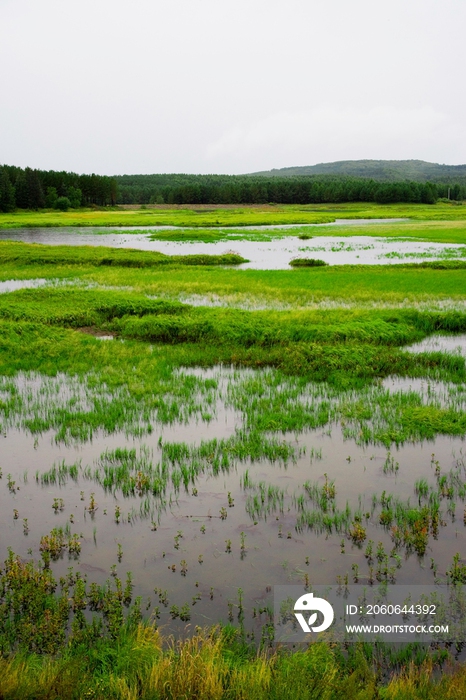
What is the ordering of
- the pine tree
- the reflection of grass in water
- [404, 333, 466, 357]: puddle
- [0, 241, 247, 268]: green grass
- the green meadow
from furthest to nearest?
the pine tree
[0, 241, 247, 268]: green grass
[404, 333, 466, 357]: puddle
the green meadow
the reflection of grass in water

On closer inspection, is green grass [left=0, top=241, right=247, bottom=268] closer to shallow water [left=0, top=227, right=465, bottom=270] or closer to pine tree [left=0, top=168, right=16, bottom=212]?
shallow water [left=0, top=227, right=465, bottom=270]

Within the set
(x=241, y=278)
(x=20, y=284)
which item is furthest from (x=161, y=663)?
(x=20, y=284)

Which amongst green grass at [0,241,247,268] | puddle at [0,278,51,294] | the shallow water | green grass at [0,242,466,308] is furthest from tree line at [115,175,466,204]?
puddle at [0,278,51,294]

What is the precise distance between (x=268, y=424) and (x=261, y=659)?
563 cm

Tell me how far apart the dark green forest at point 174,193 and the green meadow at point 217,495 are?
9281cm

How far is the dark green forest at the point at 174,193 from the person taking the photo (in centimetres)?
10375

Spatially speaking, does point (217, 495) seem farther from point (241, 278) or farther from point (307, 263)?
point (307, 263)

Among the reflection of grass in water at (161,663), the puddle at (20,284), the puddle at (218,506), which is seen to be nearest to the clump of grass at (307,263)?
the puddle at (20,284)

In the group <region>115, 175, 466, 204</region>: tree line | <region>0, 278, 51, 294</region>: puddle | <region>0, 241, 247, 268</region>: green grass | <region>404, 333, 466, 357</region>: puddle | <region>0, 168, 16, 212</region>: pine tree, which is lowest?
<region>404, 333, 466, 357</region>: puddle

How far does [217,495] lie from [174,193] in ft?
447

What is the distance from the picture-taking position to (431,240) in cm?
4803

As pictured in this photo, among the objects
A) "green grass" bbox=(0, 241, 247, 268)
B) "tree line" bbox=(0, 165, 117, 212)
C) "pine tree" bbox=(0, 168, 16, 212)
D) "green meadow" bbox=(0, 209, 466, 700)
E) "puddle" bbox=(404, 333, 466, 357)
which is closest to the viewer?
"green meadow" bbox=(0, 209, 466, 700)

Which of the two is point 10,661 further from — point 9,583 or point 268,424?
point 268,424

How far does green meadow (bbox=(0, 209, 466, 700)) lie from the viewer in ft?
15.2
